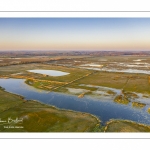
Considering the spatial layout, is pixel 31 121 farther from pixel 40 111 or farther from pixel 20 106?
pixel 20 106

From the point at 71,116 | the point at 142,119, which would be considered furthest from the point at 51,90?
the point at 142,119

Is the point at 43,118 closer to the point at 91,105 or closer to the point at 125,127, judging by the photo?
the point at 91,105
